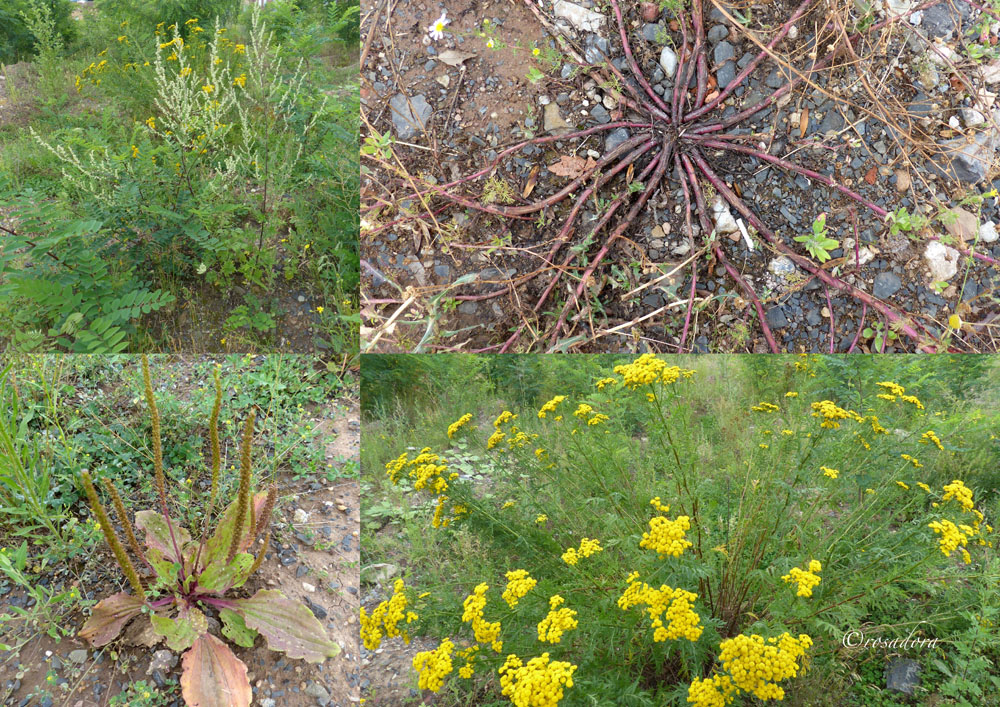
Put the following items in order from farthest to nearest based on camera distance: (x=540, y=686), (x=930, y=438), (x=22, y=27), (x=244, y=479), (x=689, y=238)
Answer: (x=22, y=27), (x=689, y=238), (x=930, y=438), (x=244, y=479), (x=540, y=686)

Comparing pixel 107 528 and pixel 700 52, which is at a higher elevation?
pixel 700 52

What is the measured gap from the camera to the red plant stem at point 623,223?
3.29m

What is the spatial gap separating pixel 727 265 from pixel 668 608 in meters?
2.00

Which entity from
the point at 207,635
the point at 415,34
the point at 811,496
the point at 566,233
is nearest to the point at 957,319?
the point at 811,496

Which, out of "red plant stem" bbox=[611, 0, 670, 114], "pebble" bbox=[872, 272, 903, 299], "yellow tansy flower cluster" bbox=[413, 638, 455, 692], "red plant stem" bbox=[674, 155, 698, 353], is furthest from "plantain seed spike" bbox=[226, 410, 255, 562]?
"pebble" bbox=[872, 272, 903, 299]

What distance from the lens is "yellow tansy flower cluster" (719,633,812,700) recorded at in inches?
A: 65.1

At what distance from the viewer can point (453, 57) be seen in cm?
366

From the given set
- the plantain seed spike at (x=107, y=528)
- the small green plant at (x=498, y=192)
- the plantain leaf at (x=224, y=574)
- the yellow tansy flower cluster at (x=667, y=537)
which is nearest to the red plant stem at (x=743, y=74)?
the small green plant at (x=498, y=192)

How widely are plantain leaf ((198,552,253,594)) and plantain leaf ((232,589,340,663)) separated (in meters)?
0.09

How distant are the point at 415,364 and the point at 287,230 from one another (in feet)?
4.09

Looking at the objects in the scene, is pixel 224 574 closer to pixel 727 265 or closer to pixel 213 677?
pixel 213 677

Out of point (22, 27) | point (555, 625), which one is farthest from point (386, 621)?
point (22, 27)

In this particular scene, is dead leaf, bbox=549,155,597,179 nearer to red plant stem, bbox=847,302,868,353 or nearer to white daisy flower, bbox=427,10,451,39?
white daisy flower, bbox=427,10,451,39

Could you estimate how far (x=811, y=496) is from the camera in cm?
276
